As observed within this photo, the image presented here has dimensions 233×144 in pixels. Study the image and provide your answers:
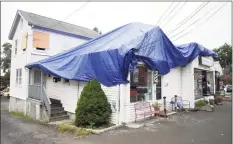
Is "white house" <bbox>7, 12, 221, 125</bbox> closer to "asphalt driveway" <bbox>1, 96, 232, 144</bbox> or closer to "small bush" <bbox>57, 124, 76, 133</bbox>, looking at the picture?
"asphalt driveway" <bbox>1, 96, 232, 144</bbox>

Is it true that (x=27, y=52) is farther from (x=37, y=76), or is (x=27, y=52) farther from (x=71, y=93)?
(x=71, y=93)

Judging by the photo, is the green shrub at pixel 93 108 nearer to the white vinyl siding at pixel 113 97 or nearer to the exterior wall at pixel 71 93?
the white vinyl siding at pixel 113 97

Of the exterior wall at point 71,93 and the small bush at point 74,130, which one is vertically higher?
the exterior wall at point 71,93

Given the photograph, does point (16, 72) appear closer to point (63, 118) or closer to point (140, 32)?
point (63, 118)

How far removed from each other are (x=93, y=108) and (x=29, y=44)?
9173mm

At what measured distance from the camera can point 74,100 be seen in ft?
37.4

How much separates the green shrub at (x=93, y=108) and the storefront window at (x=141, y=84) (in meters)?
1.57

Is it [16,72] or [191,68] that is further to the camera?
[16,72]

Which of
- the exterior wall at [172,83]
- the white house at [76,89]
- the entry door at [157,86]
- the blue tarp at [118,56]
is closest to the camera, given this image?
the blue tarp at [118,56]

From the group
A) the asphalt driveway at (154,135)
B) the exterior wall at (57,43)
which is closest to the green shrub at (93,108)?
the asphalt driveway at (154,135)

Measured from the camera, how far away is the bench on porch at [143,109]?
974 cm

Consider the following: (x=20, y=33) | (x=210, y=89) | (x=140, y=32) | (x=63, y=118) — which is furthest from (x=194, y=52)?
(x=20, y=33)

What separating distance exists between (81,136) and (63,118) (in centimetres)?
417

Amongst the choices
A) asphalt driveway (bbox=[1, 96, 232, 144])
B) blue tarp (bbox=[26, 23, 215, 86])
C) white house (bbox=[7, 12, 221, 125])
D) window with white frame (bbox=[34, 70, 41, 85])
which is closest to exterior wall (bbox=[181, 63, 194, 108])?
white house (bbox=[7, 12, 221, 125])
